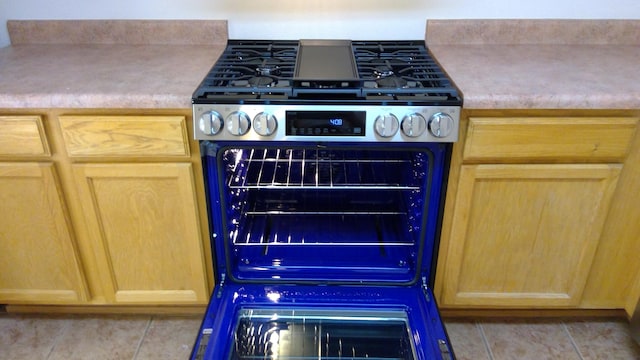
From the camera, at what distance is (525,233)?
1547 millimetres

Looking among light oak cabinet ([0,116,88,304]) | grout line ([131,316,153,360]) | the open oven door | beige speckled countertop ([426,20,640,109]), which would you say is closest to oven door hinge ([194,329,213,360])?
the open oven door

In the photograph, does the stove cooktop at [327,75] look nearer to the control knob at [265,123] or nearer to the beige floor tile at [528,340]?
the control knob at [265,123]

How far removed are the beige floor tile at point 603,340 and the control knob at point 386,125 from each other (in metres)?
1.08

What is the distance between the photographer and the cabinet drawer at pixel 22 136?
4.49 feet

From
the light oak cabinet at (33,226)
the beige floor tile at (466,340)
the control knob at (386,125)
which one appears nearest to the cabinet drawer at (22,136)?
the light oak cabinet at (33,226)

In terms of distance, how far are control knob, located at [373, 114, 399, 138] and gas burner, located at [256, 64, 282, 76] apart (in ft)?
1.30

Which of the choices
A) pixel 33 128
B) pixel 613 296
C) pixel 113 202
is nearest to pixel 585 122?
pixel 613 296

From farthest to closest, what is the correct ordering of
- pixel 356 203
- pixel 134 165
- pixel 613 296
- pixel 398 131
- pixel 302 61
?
1. pixel 356 203
2. pixel 613 296
3. pixel 302 61
4. pixel 134 165
5. pixel 398 131

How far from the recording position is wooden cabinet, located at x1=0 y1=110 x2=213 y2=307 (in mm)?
1386

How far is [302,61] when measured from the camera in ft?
5.20

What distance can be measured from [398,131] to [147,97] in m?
0.69

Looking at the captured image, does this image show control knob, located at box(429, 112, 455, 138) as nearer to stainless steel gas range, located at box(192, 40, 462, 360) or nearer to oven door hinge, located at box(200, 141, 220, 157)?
stainless steel gas range, located at box(192, 40, 462, 360)

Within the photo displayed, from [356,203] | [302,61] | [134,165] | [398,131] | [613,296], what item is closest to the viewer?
[398,131]

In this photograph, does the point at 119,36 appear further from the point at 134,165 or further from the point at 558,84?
the point at 558,84
